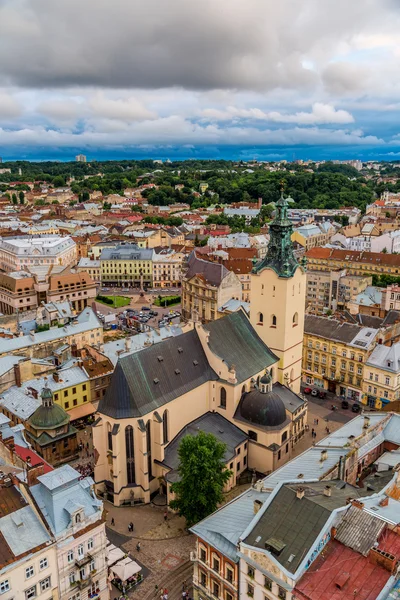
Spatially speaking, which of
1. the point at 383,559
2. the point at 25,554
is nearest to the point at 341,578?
the point at 383,559

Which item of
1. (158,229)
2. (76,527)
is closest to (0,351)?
(76,527)

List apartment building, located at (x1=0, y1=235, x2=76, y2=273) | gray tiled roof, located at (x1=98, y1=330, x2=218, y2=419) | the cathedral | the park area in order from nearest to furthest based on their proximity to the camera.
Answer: gray tiled roof, located at (x1=98, y1=330, x2=218, y2=419)
the cathedral
the park area
apartment building, located at (x1=0, y1=235, x2=76, y2=273)

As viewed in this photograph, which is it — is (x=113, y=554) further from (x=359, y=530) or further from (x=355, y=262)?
(x=355, y=262)

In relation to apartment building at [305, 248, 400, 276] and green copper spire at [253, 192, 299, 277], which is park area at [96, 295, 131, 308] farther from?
green copper spire at [253, 192, 299, 277]

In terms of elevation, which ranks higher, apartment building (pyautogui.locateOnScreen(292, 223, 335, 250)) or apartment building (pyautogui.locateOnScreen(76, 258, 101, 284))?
apartment building (pyautogui.locateOnScreen(292, 223, 335, 250))

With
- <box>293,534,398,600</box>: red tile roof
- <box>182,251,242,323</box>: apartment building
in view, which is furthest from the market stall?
<box>182,251,242,323</box>: apartment building

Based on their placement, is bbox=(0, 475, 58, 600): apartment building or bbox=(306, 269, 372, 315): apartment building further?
bbox=(306, 269, 372, 315): apartment building

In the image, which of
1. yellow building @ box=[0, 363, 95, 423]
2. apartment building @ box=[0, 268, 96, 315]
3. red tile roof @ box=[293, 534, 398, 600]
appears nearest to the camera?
red tile roof @ box=[293, 534, 398, 600]
